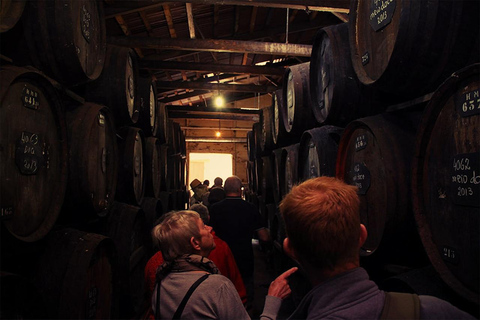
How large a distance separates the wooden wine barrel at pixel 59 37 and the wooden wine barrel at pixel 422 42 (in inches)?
74.8

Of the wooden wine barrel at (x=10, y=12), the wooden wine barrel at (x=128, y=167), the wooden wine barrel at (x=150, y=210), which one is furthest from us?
the wooden wine barrel at (x=150, y=210)

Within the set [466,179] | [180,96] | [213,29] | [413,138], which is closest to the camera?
[466,179]

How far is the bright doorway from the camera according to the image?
18.5m

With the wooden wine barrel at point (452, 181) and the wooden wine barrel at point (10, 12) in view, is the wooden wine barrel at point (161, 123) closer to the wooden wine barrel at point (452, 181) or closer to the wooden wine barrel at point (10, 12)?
the wooden wine barrel at point (10, 12)

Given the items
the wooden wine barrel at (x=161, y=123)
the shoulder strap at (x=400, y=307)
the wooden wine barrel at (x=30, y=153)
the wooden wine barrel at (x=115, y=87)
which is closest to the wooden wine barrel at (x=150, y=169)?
the wooden wine barrel at (x=115, y=87)

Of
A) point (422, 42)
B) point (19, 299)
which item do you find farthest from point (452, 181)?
point (19, 299)

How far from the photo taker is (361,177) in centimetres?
218

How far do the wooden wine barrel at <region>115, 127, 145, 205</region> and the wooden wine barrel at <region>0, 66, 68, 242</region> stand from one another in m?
1.42

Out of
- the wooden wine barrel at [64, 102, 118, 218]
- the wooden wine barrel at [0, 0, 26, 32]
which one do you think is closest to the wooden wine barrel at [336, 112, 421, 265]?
the wooden wine barrel at [64, 102, 118, 218]

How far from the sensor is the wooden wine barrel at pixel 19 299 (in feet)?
4.80

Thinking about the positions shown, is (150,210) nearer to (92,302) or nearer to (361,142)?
(92,302)

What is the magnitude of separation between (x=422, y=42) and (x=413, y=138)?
20.8 inches

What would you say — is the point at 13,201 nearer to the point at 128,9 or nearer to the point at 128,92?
the point at 128,92

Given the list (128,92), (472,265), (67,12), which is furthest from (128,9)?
(472,265)
